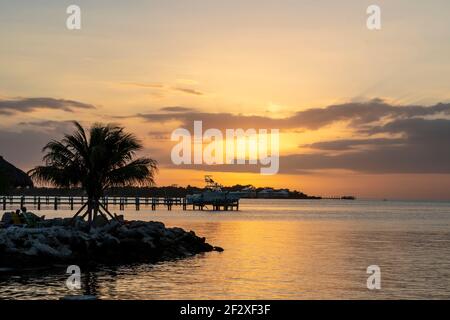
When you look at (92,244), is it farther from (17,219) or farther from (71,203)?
(71,203)

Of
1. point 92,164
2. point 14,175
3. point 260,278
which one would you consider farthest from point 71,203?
point 260,278

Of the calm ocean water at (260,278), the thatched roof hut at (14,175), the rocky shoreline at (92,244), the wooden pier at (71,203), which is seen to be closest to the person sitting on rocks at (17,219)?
the rocky shoreline at (92,244)

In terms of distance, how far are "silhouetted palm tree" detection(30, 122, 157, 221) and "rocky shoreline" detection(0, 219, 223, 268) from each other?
2.12 m

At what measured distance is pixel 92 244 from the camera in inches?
1188

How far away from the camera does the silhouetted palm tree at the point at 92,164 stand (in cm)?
3384

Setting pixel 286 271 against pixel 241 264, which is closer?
pixel 286 271

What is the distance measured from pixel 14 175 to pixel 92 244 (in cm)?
1652

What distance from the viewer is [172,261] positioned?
31688 millimetres

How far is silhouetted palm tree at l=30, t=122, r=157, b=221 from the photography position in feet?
111

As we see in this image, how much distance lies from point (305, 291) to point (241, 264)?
8488 millimetres

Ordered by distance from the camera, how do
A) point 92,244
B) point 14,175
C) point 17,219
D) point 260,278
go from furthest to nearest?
point 14,175
point 17,219
point 92,244
point 260,278

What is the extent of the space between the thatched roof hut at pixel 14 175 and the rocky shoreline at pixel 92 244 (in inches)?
375

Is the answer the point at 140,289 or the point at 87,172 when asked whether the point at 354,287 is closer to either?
the point at 140,289
